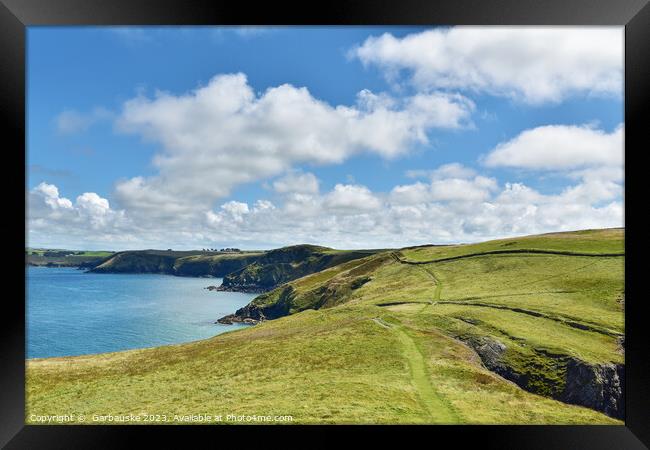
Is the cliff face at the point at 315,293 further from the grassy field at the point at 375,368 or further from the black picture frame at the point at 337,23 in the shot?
the black picture frame at the point at 337,23

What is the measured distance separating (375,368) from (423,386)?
9.45ft

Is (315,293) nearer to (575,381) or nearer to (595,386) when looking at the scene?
(575,381)

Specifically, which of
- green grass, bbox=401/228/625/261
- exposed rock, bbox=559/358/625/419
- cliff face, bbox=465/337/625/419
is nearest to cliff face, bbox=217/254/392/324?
green grass, bbox=401/228/625/261

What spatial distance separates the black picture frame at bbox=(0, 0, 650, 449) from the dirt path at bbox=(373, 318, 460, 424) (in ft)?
13.1

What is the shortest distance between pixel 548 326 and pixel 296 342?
20.3 m

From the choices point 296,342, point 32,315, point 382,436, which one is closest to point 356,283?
point 296,342

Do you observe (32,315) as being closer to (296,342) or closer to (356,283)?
(356,283)

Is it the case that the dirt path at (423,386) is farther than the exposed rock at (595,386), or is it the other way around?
the exposed rock at (595,386)

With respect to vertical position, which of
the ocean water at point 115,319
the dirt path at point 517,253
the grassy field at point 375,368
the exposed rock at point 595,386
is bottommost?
the ocean water at point 115,319

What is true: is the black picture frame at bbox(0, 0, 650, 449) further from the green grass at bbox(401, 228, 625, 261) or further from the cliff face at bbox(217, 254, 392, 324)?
the cliff face at bbox(217, 254, 392, 324)

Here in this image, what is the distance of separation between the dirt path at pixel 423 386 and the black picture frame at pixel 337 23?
4005 millimetres

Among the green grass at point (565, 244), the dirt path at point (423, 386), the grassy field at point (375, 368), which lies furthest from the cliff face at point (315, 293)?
the dirt path at point (423, 386)

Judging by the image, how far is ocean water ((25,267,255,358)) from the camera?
8494 centimetres

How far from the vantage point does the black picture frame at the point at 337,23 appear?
9.29 m
